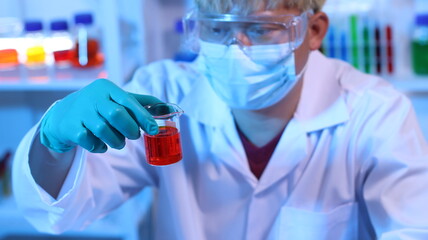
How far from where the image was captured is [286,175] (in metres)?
1.21

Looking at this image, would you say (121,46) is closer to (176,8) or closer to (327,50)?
(176,8)

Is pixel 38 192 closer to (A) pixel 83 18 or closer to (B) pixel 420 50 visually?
(A) pixel 83 18

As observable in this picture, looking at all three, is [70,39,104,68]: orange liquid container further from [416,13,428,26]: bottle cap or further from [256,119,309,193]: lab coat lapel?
[416,13,428,26]: bottle cap

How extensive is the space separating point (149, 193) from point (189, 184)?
2.13ft

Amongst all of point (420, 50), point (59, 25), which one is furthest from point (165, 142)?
point (420, 50)

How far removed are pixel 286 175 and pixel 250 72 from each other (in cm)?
27

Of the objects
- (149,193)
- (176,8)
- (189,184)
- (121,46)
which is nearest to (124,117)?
(189,184)

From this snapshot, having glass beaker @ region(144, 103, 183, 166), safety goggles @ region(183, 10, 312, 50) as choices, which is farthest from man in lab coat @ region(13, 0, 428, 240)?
glass beaker @ region(144, 103, 183, 166)

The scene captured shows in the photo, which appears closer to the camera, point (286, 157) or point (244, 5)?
point (244, 5)

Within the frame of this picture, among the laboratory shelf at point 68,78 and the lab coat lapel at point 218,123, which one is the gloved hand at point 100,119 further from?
the laboratory shelf at point 68,78

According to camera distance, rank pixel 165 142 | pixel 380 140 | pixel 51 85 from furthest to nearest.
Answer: pixel 51 85
pixel 380 140
pixel 165 142

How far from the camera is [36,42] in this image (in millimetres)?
1828

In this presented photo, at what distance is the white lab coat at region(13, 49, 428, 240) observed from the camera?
3.67 feet

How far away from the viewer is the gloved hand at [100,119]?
0.86 metres
